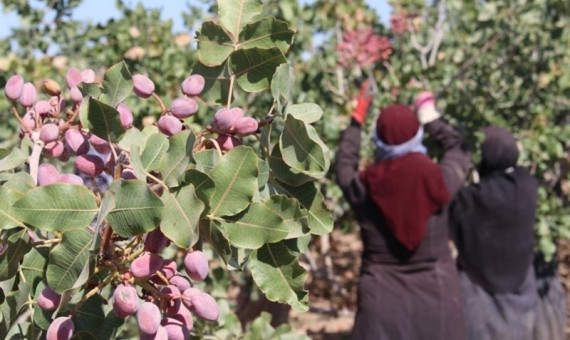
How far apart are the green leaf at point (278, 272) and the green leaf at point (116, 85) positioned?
0.24m

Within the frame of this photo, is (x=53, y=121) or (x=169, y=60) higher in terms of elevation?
(x=53, y=121)

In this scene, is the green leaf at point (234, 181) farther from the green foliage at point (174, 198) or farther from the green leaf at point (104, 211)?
the green leaf at point (104, 211)

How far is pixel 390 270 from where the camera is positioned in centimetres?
301

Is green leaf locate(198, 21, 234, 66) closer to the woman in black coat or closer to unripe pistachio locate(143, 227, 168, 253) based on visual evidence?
unripe pistachio locate(143, 227, 168, 253)

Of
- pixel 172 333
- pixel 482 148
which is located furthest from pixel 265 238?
pixel 482 148

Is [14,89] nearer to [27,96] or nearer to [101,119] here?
[27,96]

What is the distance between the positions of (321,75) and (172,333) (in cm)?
280

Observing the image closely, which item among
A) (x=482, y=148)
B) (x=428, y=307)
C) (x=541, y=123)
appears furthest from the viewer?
(x=541, y=123)

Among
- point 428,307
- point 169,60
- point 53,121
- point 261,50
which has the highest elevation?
point 261,50

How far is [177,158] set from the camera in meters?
0.81

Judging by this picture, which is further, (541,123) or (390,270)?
(541,123)

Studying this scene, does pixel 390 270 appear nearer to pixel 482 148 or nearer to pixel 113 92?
pixel 482 148

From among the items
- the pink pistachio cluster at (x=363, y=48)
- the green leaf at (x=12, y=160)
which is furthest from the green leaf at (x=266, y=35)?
the pink pistachio cluster at (x=363, y=48)

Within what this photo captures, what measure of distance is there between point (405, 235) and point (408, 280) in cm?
21
